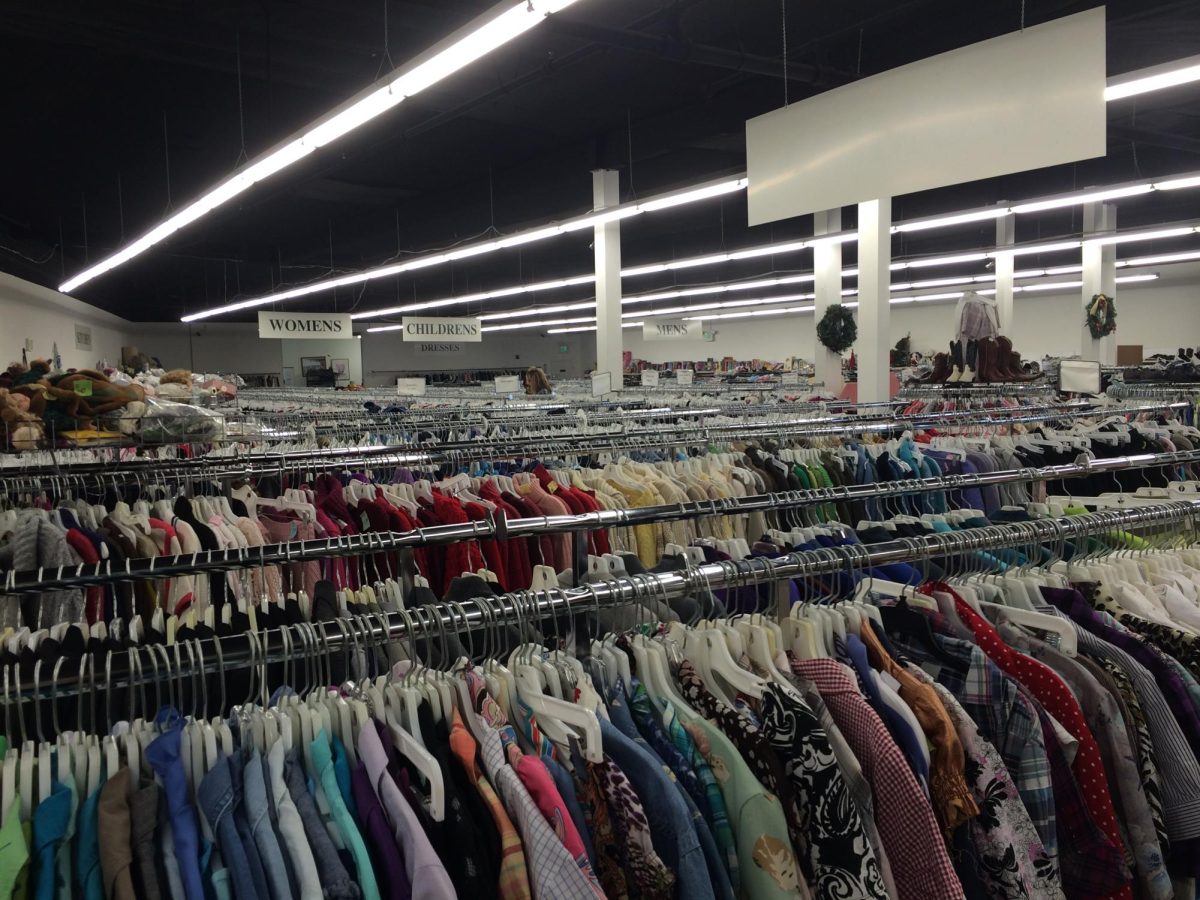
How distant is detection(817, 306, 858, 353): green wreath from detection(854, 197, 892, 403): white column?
0.59 m

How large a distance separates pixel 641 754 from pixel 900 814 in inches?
18.9

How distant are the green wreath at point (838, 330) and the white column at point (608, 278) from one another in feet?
9.00

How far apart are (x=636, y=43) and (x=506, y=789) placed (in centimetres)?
703

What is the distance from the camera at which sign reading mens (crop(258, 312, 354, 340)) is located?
15.3 m

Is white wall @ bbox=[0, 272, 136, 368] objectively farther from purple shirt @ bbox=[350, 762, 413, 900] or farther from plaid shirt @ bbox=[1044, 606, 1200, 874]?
plaid shirt @ bbox=[1044, 606, 1200, 874]

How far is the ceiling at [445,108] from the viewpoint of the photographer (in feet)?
23.2

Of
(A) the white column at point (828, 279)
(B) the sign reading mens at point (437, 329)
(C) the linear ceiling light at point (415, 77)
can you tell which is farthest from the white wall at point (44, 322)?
(A) the white column at point (828, 279)

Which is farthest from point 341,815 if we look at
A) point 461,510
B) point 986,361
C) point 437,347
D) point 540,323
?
point 437,347

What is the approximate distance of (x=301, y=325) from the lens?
16.0 meters

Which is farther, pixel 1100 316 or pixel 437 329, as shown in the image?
pixel 437 329

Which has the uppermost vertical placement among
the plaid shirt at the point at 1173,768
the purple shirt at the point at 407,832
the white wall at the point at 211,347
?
the white wall at the point at 211,347

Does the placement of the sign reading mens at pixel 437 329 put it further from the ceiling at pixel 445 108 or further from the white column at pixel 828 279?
the white column at pixel 828 279

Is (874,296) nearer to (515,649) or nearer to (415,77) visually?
(415,77)

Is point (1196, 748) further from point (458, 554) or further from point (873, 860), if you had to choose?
point (458, 554)
